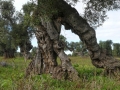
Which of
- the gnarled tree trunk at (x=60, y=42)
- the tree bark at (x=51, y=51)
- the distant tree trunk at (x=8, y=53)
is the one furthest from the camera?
the distant tree trunk at (x=8, y=53)

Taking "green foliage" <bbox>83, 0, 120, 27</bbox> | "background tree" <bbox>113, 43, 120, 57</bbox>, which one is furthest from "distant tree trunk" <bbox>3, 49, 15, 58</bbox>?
"background tree" <bbox>113, 43, 120, 57</bbox>

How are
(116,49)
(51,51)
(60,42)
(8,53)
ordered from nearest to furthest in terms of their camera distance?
(51,51) < (60,42) < (8,53) < (116,49)

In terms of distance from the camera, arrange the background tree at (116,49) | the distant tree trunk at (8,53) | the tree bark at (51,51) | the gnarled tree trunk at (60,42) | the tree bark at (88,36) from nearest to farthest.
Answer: the tree bark at (51,51) → the gnarled tree trunk at (60,42) → the tree bark at (88,36) → the distant tree trunk at (8,53) → the background tree at (116,49)

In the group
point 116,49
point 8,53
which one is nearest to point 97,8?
point 8,53

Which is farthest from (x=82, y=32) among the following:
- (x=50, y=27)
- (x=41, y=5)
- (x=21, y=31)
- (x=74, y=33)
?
(x=21, y=31)

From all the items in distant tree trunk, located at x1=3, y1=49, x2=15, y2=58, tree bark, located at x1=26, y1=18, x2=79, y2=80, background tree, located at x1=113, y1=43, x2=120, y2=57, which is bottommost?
tree bark, located at x1=26, y1=18, x2=79, y2=80

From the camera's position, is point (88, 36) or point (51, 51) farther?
point (88, 36)

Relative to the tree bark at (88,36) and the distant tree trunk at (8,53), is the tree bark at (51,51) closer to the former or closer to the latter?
the tree bark at (88,36)

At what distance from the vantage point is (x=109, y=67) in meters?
18.8

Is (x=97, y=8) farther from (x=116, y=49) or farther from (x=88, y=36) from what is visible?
(x=116, y=49)

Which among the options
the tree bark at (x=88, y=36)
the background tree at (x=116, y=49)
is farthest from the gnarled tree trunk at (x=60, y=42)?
the background tree at (x=116, y=49)

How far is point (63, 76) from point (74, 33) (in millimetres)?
4490

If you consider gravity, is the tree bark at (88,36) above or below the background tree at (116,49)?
below

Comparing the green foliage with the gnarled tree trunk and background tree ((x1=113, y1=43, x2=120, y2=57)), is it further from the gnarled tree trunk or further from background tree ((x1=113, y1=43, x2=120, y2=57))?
background tree ((x1=113, y1=43, x2=120, y2=57))
